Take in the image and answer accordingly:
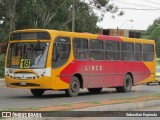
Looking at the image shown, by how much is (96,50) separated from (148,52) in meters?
6.07

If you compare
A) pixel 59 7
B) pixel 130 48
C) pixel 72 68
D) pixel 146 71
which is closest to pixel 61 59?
pixel 72 68

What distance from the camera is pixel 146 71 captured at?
91.6ft

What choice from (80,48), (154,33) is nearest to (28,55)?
(80,48)

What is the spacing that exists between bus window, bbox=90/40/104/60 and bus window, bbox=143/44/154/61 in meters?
4.87

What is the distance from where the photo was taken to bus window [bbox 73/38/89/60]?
21594 millimetres

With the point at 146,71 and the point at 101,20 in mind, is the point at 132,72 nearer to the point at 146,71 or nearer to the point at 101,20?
Answer: the point at 146,71

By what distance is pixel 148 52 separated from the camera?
28.3 meters

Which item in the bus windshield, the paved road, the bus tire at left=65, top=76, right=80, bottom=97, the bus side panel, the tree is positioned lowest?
the paved road

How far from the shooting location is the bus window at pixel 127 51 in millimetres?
25688

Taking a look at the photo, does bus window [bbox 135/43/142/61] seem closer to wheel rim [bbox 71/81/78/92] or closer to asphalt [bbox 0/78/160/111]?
wheel rim [bbox 71/81/78/92]

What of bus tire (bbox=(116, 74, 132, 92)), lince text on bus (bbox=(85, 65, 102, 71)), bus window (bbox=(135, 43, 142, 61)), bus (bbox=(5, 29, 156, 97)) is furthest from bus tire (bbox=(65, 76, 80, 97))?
bus window (bbox=(135, 43, 142, 61))

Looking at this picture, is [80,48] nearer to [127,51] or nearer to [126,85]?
[127,51]

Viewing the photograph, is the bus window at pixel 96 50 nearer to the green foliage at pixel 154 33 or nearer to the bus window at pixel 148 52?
the bus window at pixel 148 52

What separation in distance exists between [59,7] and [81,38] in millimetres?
28892
